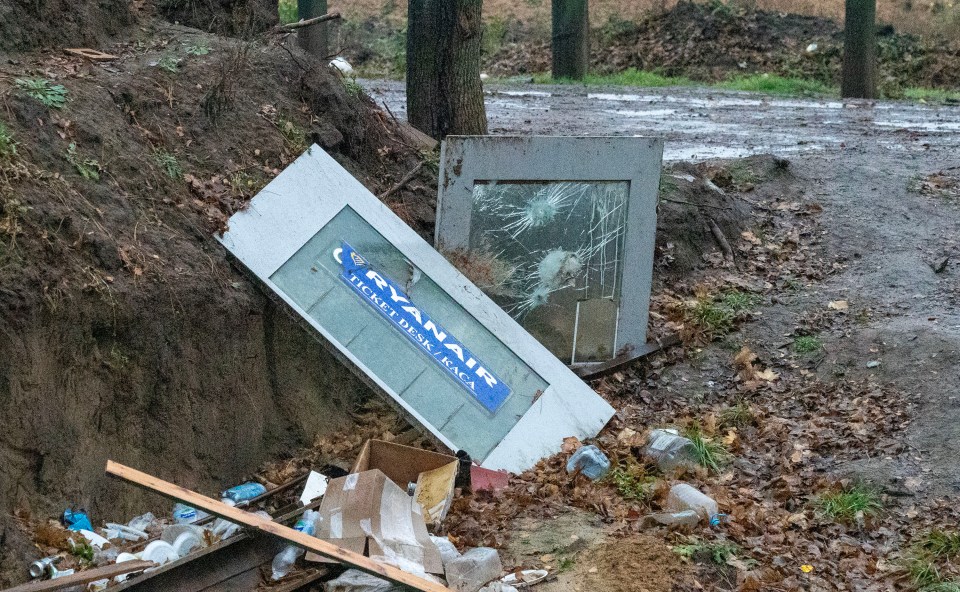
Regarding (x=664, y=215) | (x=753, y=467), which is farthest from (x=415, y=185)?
(x=753, y=467)

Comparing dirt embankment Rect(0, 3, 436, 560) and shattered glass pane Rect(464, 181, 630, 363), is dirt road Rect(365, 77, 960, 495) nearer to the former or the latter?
shattered glass pane Rect(464, 181, 630, 363)

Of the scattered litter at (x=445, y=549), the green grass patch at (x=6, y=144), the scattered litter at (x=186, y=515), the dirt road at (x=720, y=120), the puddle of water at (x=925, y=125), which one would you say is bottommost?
the scattered litter at (x=445, y=549)

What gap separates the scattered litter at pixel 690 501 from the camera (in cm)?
573

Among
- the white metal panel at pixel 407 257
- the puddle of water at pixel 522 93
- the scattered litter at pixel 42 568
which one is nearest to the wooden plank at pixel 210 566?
the scattered litter at pixel 42 568

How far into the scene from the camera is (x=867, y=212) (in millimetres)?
9570

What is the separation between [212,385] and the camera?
6.18 m

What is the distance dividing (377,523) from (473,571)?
0.57m

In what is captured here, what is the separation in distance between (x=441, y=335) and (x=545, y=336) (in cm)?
116

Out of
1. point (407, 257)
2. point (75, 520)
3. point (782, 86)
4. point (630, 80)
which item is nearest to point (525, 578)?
point (75, 520)

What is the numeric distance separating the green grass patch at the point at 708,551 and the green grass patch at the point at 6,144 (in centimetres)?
417

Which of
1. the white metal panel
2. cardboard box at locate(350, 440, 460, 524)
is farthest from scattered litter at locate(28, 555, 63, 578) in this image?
the white metal panel

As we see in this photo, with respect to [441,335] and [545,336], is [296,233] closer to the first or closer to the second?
[441,335]

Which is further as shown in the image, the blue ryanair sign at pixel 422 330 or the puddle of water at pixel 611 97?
the puddle of water at pixel 611 97

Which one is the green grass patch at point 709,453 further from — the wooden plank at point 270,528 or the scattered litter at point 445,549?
the wooden plank at point 270,528
